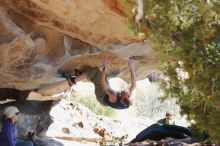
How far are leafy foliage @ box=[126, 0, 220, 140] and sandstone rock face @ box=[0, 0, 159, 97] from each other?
324 centimetres

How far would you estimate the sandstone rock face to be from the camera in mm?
7633

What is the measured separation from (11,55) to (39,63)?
66cm

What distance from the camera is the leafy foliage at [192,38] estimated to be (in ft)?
12.5

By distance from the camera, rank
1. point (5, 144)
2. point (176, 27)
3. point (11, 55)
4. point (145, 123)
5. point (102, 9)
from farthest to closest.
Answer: point (145, 123) → point (11, 55) → point (102, 9) → point (5, 144) → point (176, 27)

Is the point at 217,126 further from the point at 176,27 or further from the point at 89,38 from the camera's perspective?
the point at 89,38

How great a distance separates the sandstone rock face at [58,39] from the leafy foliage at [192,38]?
324 centimetres

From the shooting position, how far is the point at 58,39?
8.83 m

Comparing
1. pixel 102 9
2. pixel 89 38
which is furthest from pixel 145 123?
pixel 102 9

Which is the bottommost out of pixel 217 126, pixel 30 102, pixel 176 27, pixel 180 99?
pixel 217 126

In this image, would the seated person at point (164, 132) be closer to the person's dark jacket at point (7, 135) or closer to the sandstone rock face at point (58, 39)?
the sandstone rock face at point (58, 39)

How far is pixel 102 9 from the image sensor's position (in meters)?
7.48

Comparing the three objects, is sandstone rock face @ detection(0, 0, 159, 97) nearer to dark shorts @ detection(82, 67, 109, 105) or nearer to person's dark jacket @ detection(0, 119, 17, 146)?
dark shorts @ detection(82, 67, 109, 105)

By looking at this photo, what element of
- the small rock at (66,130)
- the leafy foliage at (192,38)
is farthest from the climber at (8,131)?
the small rock at (66,130)

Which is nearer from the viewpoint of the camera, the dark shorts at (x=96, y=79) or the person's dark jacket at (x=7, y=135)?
the person's dark jacket at (x=7, y=135)
